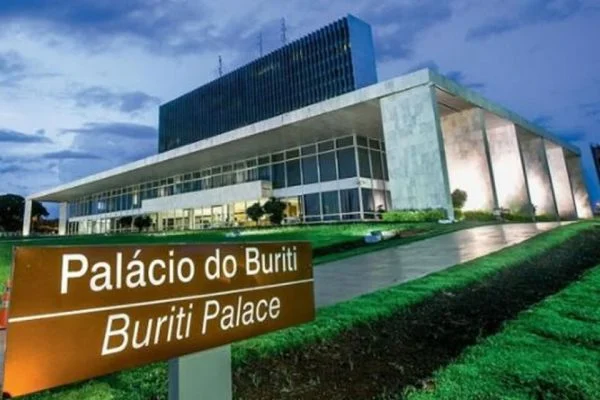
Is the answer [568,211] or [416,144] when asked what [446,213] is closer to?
[416,144]

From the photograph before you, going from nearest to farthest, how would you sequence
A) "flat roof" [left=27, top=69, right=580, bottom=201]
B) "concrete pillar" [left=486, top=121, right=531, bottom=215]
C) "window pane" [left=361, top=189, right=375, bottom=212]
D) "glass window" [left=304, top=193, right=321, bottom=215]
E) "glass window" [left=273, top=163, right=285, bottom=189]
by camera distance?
"flat roof" [left=27, top=69, right=580, bottom=201] → "window pane" [left=361, top=189, right=375, bottom=212] → "concrete pillar" [left=486, top=121, right=531, bottom=215] → "glass window" [left=304, top=193, right=321, bottom=215] → "glass window" [left=273, top=163, right=285, bottom=189]

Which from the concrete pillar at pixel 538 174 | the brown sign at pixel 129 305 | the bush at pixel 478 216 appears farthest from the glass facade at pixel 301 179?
the brown sign at pixel 129 305

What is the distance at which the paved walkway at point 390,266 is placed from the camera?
6891 millimetres

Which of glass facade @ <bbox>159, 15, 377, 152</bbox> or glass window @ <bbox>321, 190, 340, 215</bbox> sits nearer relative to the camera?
glass window @ <bbox>321, 190, 340, 215</bbox>

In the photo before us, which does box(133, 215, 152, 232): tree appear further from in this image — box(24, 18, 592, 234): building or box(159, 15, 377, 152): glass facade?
box(159, 15, 377, 152): glass facade

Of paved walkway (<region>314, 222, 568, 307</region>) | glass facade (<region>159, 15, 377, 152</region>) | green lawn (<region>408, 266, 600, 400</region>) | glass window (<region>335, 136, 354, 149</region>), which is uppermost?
glass facade (<region>159, 15, 377, 152</region>)

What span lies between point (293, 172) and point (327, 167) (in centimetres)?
377

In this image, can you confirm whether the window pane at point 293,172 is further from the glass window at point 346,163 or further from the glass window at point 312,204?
the glass window at point 346,163

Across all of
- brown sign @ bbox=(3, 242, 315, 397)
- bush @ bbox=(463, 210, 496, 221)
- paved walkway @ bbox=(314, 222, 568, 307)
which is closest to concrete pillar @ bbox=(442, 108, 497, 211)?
bush @ bbox=(463, 210, 496, 221)

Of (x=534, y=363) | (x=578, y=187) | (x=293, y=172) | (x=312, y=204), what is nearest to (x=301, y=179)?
(x=293, y=172)

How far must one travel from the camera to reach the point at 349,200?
97.2ft

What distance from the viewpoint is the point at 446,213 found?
21.7 m

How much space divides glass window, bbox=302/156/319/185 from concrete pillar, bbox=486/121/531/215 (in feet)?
49.4

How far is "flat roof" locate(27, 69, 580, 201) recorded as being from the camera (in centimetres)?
2386
